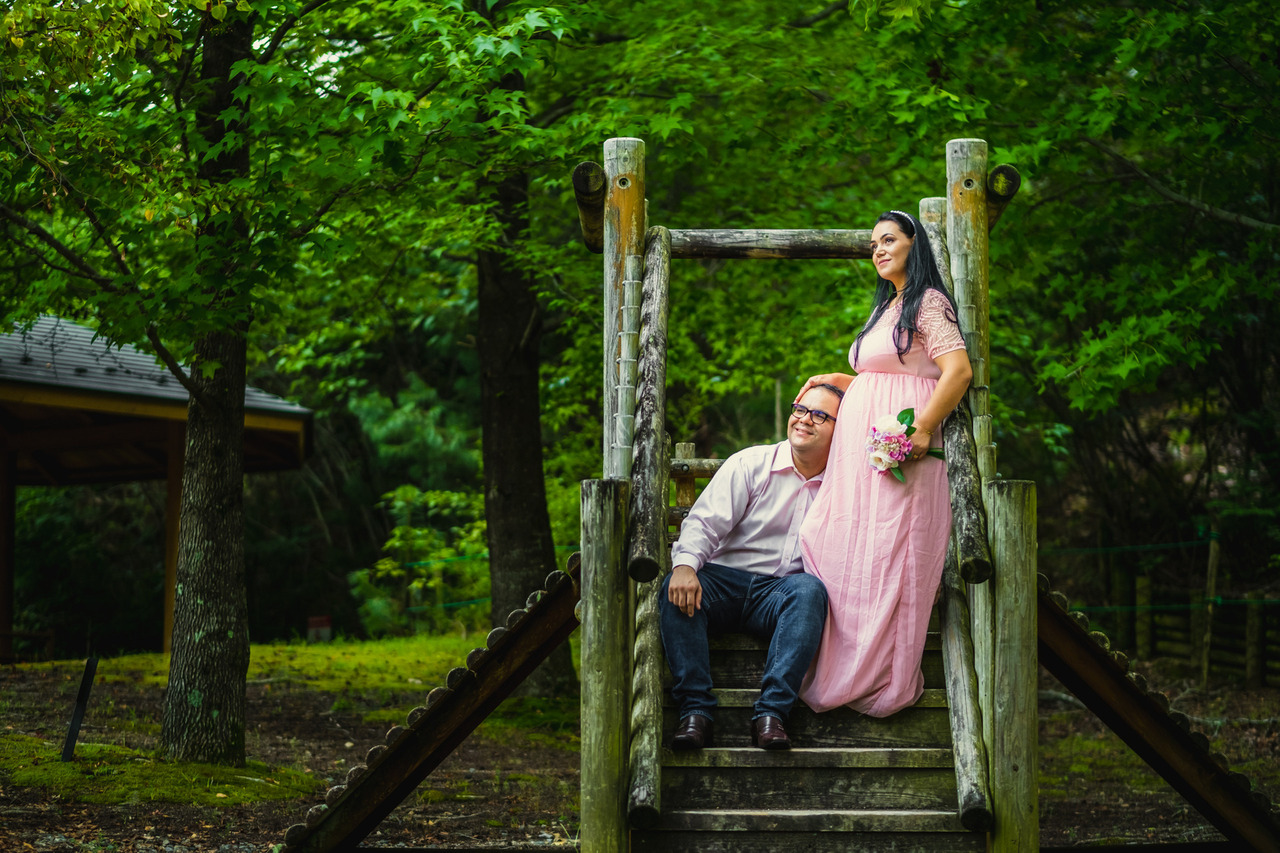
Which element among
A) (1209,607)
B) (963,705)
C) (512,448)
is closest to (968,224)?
(963,705)

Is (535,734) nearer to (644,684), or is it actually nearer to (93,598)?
(644,684)

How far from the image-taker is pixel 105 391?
36.5 ft

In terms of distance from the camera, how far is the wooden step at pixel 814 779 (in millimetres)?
3775

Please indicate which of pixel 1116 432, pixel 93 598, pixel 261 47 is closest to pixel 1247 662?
pixel 1116 432

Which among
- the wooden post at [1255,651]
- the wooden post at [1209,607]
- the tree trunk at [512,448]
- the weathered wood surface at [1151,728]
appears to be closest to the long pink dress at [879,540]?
the weathered wood surface at [1151,728]

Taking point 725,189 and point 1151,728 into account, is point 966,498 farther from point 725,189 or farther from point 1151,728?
point 725,189

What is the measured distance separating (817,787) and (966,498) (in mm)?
1118

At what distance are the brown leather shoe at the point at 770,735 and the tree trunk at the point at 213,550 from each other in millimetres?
4072

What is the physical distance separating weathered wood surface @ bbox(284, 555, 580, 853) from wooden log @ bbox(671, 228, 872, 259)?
1568mm

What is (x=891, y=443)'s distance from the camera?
410cm

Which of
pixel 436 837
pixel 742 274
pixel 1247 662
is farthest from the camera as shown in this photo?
pixel 1247 662

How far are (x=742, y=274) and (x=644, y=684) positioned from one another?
716 cm

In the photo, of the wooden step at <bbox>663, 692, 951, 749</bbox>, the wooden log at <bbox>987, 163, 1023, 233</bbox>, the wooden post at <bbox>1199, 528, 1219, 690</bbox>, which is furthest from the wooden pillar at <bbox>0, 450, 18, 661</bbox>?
the wooden post at <bbox>1199, 528, 1219, 690</bbox>

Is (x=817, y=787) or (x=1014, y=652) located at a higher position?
(x=1014, y=652)
